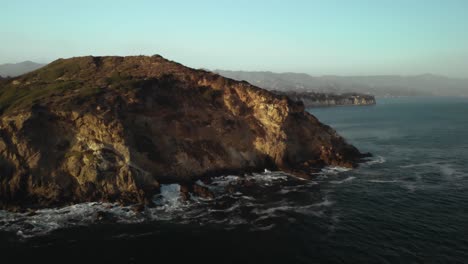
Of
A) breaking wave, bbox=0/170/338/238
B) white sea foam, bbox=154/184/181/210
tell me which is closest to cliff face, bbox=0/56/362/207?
white sea foam, bbox=154/184/181/210

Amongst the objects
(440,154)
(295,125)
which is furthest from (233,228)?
(440,154)

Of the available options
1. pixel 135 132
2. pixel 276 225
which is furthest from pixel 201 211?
pixel 135 132

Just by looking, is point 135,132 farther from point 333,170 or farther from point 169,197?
point 333,170

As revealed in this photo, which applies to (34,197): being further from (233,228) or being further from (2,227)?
(233,228)

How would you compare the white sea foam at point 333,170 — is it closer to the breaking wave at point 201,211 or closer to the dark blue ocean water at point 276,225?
the dark blue ocean water at point 276,225

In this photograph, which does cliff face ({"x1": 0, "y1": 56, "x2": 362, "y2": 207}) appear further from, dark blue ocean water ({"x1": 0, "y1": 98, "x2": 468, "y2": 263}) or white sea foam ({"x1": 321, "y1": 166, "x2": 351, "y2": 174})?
dark blue ocean water ({"x1": 0, "y1": 98, "x2": 468, "y2": 263})
